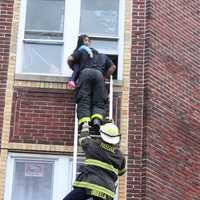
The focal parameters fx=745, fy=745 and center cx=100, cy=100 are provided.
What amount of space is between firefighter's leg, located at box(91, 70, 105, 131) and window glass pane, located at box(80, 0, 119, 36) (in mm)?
1728

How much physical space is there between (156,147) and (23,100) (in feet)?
8.00

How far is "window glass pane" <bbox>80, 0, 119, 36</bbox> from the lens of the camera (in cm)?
1384

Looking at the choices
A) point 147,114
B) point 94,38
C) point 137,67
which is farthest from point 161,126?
point 94,38

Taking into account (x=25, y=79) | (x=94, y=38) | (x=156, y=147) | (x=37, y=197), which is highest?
(x=94, y=38)

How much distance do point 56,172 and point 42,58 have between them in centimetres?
225

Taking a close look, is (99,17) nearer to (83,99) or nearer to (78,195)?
(83,99)

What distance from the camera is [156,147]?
41.9ft

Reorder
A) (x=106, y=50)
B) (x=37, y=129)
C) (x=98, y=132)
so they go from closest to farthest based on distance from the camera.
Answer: (x=98, y=132), (x=37, y=129), (x=106, y=50)

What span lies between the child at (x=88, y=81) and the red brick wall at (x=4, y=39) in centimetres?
116

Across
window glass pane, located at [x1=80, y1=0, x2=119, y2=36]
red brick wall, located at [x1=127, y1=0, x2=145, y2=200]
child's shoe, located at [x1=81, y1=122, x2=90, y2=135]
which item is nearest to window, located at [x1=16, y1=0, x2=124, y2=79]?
window glass pane, located at [x1=80, y1=0, x2=119, y2=36]

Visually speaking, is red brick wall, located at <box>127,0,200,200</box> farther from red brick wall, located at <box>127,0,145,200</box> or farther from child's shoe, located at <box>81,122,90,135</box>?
child's shoe, located at <box>81,122,90,135</box>

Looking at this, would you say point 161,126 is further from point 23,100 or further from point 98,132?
point 23,100

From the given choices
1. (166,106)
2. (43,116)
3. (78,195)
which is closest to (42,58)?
(43,116)

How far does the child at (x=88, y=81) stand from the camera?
11930 mm
